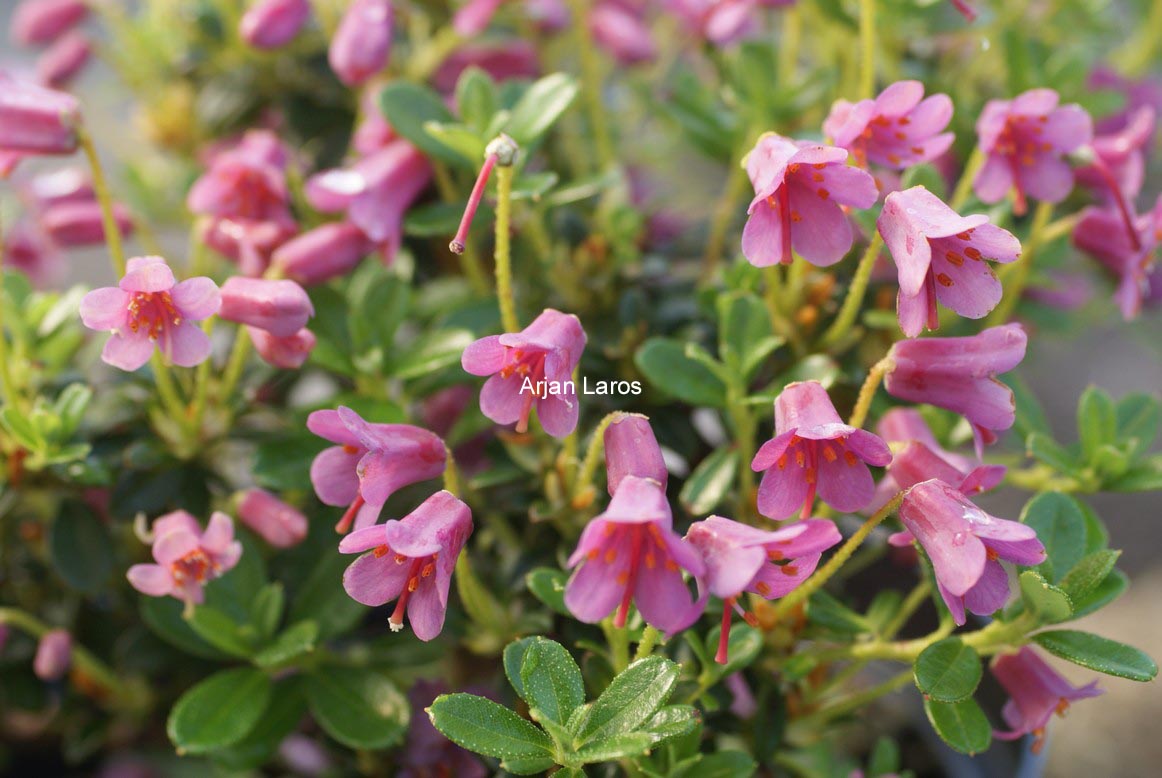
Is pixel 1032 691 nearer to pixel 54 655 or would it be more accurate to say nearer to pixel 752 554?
pixel 752 554

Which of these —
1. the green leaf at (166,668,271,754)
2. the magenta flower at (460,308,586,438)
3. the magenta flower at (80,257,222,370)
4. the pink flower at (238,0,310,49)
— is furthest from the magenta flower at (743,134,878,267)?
the pink flower at (238,0,310,49)

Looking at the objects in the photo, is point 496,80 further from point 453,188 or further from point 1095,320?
point 1095,320

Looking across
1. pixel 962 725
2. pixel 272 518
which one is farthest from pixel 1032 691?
pixel 272 518

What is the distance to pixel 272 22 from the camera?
1.18 metres

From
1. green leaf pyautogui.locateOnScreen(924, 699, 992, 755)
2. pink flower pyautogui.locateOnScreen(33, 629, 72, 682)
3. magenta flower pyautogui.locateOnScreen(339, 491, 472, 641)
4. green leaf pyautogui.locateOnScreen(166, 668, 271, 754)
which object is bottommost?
pink flower pyautogui.locateOnScreen(33, 629, 72, 682)

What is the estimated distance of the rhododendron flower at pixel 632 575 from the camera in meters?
0.59

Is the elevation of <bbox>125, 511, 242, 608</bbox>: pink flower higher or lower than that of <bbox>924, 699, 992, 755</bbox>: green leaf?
higher

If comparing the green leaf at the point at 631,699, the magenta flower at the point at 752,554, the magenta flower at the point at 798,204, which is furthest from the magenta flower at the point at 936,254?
the green leaf at the point at 631,699

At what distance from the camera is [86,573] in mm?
928

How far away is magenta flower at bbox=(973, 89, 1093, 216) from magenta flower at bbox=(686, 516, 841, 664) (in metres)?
0.39

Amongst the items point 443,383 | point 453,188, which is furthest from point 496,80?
point 443,383

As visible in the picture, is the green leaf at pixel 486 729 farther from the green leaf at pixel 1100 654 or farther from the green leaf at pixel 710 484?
the green leaf at pixel 1100 654

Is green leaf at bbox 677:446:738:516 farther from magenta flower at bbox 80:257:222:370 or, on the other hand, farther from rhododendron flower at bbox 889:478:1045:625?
A: magenta flower at bbox 80:257:222:370

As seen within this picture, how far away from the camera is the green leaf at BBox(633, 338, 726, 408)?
2.77 feet
